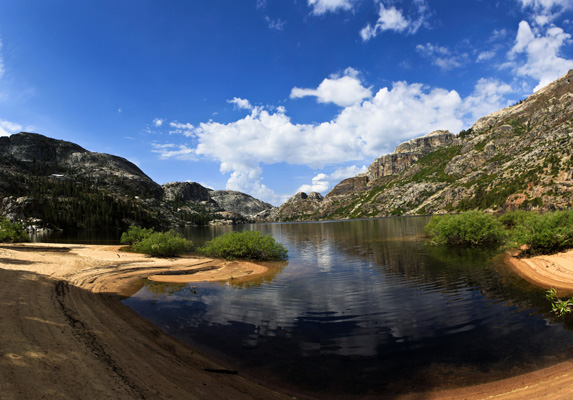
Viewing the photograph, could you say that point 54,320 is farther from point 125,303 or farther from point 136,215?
point 136,215

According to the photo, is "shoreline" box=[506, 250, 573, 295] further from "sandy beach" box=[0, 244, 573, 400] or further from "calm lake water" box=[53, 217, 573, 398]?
"sandy beach" box=[0, 244, 573, 400]

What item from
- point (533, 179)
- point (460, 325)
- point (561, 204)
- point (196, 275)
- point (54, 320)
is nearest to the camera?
point (54, 320)

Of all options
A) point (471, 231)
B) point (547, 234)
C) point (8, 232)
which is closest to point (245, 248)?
point (547, 234)

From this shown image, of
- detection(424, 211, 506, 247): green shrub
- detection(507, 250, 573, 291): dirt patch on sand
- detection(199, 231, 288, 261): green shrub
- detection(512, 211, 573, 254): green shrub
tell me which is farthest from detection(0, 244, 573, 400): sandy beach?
detection(424, 211, 506, 247): green shrub

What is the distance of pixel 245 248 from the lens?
1603 inches

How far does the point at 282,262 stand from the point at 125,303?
23.5m

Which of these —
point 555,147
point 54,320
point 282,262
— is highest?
point 555,147

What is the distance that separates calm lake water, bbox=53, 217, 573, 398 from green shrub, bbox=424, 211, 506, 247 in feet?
63.1

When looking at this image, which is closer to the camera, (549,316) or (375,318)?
(549,316)

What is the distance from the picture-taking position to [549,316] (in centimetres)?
1527

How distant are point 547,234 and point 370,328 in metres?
27.4

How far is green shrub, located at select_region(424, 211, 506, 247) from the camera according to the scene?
4416cm

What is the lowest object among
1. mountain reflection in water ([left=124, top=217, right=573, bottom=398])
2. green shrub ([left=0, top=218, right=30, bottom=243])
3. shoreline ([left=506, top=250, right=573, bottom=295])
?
mountain reflection in water ([left=124, top=217, right=573, bottom=398])

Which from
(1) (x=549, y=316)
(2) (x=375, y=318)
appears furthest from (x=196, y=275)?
(1) (x=549, y=316)
